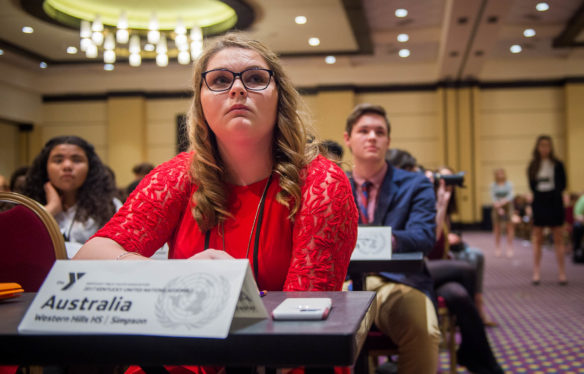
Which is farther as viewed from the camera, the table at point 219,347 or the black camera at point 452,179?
the black camera at point 452,179

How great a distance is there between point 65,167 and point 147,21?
7.08 meters

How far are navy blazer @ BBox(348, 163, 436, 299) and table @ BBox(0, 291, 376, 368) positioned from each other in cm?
172

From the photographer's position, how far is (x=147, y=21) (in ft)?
30.3

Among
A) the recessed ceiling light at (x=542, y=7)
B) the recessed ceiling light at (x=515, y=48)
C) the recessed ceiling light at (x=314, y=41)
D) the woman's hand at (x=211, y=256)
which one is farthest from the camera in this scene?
the recessed ceiling light at (x=515, y=48)

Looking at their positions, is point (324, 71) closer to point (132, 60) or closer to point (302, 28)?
point (302, 28)

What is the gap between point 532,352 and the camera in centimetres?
346

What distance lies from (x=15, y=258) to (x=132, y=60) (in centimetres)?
763

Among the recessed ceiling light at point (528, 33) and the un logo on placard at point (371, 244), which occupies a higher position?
the recessed ceiling light at point (528, 33)

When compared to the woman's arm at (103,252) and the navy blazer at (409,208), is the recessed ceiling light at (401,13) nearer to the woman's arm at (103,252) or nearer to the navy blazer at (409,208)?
the navy blazer at (409,208)

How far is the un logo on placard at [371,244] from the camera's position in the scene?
2076mm

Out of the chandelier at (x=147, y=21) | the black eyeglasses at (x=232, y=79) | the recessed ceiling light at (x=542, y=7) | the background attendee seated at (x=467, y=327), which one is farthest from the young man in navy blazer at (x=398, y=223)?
the recessed ceiling light at (x=542, y=7)

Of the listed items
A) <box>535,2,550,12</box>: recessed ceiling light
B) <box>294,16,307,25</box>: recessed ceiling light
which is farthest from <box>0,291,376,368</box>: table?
<box>535,2,550,12</box>: recessed ceiling light

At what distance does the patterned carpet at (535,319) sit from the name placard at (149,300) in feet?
9.01

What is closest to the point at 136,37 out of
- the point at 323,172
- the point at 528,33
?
the point at 528,33
